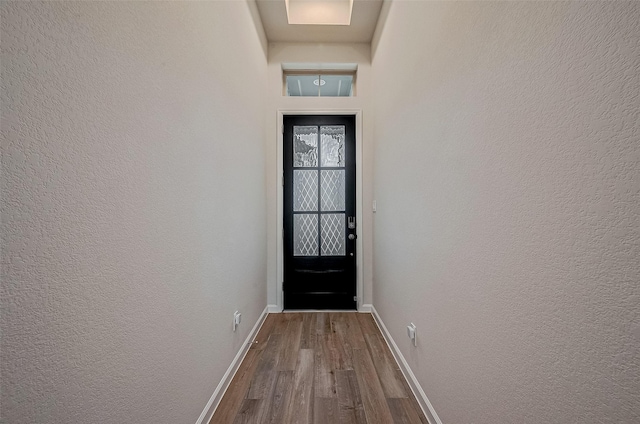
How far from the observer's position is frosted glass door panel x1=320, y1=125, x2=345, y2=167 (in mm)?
2926

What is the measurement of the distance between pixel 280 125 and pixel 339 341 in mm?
2262

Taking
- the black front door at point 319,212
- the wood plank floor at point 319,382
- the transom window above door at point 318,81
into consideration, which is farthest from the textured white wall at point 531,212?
the transom window above door at point 318,81

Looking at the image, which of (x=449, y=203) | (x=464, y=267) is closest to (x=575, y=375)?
(x=464, y=267)

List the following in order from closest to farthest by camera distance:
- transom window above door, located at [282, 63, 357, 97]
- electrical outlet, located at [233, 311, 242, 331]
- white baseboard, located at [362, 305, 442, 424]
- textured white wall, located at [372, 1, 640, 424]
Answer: textured white wall, located at [372, 1, 640, 424] → white baseboard, located at [362, 305, 442, 424] → electrical outlet, located at [233, 311, 242, 331] → transom window above door, located at [282, 63, 357, 97]

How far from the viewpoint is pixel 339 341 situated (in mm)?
2207

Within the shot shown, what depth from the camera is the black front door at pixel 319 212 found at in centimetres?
292

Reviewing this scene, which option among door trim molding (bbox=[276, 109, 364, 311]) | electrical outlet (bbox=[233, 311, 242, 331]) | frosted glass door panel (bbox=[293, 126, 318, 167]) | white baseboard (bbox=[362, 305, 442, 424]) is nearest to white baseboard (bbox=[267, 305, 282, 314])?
door trim molding (bbox=[276, 109, 364, 311])

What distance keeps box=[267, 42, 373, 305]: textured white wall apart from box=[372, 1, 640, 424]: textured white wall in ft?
4.63

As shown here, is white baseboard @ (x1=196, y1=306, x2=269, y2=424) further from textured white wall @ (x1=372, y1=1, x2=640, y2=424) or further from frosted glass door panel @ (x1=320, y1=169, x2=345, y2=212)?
frosted glass door panel @ (x1=320, y1=169, x2=345, y2=212)

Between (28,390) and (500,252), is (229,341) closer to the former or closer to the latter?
(28,390)

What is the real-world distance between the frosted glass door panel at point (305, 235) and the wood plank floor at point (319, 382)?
0.84 m

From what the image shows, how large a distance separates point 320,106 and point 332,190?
3.10 feet

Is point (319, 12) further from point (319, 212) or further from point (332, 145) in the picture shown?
point (319, 212)

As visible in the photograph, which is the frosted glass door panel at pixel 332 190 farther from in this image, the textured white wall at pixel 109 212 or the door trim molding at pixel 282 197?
the textured white wall at pixel 109 212
